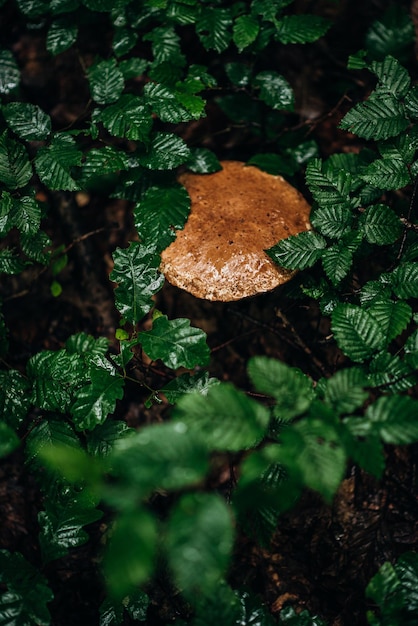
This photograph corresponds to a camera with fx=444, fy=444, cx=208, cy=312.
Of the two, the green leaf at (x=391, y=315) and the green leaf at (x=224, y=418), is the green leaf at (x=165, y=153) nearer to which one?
the green leaf at (x=391, y=315)

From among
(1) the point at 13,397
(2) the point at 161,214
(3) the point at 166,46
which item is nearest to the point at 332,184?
(2) the point at 161,214

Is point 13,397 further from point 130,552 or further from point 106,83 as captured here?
point 106,83

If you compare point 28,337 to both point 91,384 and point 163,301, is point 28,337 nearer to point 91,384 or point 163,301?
point 163,301

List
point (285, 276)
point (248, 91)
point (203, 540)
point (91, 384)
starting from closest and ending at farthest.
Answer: point (203, 540)
point (91, 384)
point (285, 276)
point (248, 91)

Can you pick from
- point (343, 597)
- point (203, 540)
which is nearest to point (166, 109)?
point (203, 540)

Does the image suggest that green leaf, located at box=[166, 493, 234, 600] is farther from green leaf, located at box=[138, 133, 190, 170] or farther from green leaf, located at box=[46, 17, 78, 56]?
green leaf, located at box=[46, 17, 78, 56]
